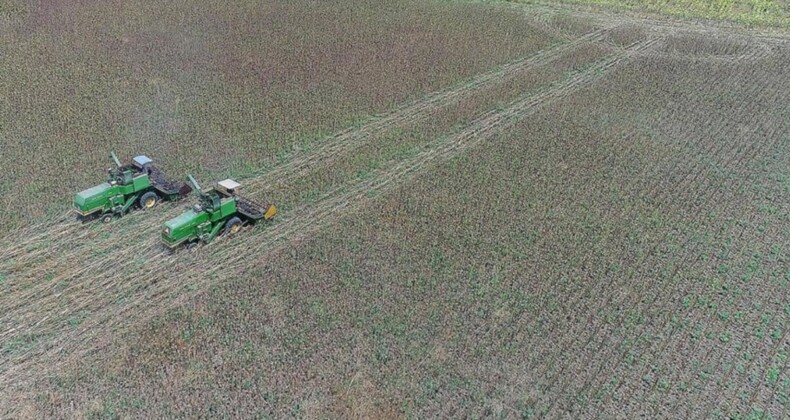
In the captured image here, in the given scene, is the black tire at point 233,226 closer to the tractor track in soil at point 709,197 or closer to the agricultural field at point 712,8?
the tractor track in soil at point 709,197

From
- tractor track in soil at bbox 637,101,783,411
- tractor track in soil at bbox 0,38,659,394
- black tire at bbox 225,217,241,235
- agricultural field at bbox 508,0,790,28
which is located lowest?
tractor track in soil at bbox 637,101,783,411

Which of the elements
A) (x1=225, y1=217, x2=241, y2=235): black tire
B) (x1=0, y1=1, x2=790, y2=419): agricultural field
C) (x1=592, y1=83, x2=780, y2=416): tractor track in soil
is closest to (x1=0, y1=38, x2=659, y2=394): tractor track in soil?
(x1=0, y1=1, x2=790, y2=419): agricultural field

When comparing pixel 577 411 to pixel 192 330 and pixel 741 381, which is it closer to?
pixel 741 381

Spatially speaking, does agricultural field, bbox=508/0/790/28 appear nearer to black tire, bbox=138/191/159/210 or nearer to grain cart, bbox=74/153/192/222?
grain cart, bbox=74/153/192/222

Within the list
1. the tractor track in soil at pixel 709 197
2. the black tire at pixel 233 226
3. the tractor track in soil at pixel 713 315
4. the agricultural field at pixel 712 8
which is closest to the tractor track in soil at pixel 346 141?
the black tire at pixel 233 226

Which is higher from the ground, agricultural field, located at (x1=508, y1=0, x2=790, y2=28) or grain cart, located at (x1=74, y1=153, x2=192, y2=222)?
grain cart, located at (x1=74, y1=153, x2=192, y2=222)

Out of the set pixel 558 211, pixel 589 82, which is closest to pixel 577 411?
pixel 558 211

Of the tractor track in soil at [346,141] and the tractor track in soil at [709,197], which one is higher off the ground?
the tractor track in soil at [346,141]

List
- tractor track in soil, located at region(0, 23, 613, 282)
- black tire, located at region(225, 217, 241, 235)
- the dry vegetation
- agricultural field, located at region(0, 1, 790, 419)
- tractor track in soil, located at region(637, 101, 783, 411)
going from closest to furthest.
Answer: agricultural field, located at region(0, 1, 790, 419), tractor track in soil, located at region(637, 101, 783, 411), tractor track in soil, located at region(0, 23, 613, 282), black tire, located at region(225, 217, 241, 235), the dry vegetation
